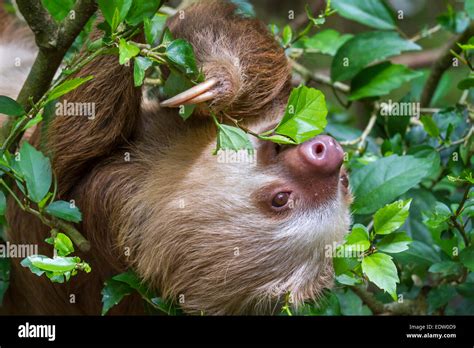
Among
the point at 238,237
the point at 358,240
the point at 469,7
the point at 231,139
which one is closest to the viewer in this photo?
the point at 231,139

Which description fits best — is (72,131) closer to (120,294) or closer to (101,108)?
(101,108)

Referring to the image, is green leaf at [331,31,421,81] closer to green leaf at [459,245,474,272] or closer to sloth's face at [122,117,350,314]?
sloth's face at [122,117,350,314]

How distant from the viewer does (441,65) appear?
528 cm

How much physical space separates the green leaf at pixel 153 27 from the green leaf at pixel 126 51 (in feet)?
0.30

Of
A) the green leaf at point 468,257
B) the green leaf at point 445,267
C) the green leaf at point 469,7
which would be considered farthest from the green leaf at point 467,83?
the green leaf at point 445,267

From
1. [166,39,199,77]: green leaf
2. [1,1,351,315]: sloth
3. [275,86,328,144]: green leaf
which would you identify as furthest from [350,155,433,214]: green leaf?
[166,39,199,77]: green leaf

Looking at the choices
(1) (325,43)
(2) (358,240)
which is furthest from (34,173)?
(1) (325,43)

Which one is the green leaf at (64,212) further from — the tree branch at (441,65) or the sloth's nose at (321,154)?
the tree branch at (441,65)

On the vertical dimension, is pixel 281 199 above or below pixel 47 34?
below

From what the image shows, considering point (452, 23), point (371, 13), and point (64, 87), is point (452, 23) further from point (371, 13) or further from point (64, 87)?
point (64, 87)

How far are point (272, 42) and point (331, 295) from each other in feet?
5.13

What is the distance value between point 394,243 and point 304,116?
2.76 feet

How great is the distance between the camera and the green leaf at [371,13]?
4.99 m

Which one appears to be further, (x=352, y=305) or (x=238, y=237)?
(x=352, y=305)
